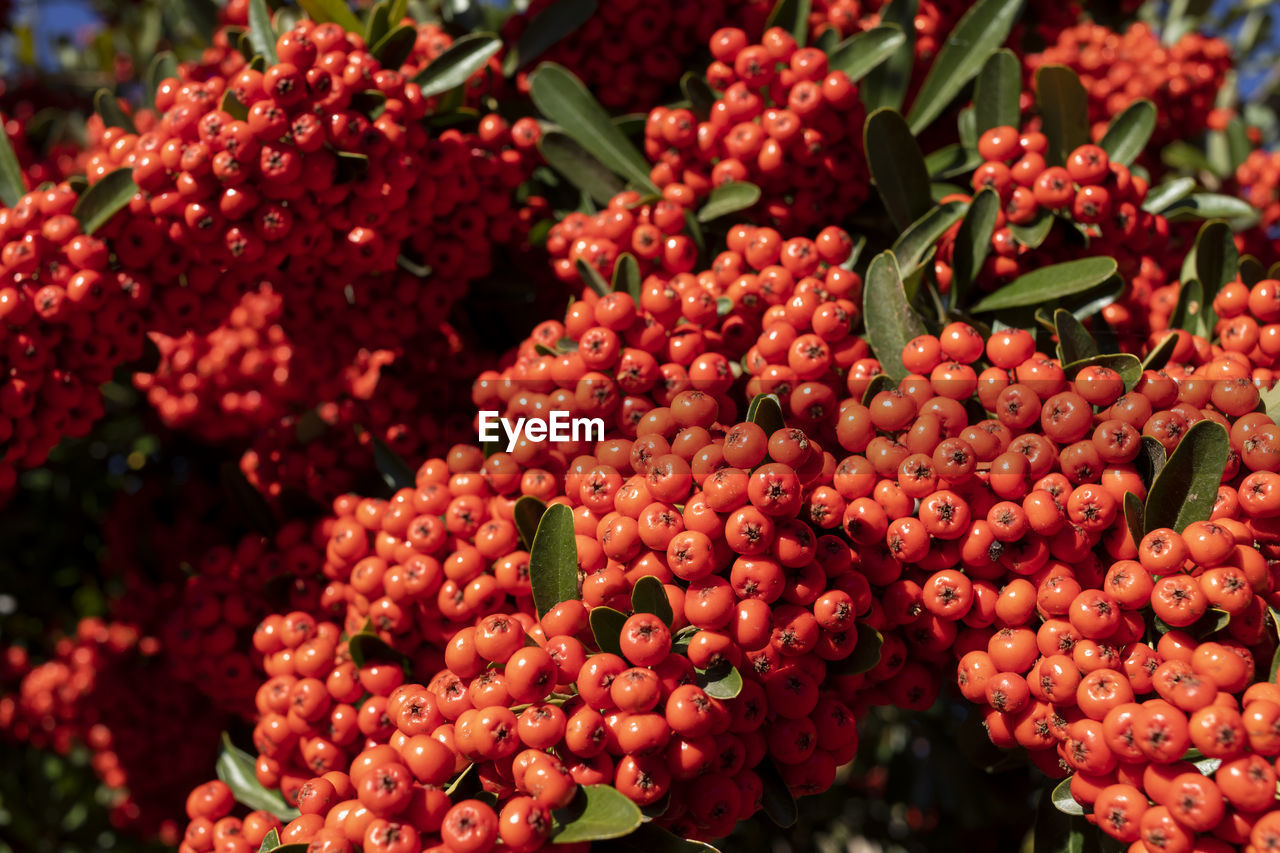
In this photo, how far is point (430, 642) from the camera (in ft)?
8.69

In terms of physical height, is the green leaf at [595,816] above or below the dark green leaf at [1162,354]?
above

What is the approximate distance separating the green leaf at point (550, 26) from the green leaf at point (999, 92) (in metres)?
1.44

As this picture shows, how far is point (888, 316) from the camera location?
2.47 metres

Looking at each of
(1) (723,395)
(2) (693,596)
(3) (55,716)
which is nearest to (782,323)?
(1) (723,395)

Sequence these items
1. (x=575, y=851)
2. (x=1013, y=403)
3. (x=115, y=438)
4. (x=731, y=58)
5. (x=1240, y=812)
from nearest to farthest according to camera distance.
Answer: (x=1240, y=812)
(x=575, y=851)
(x=1013, y=403)
(x=731, y=58)
(x=115, y=438)

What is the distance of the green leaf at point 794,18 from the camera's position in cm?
308

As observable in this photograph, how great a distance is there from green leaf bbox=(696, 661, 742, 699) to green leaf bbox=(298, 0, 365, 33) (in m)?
2.41

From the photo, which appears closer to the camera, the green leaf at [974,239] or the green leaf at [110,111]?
the green leaf at [974,239]

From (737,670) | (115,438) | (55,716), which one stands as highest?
(737,670)

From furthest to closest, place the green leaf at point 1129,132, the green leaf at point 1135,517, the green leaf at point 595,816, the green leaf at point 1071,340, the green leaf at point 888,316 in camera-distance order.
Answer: the green leaf at point 1129,132
the green leaf at point 888,316
the green leaf at point 1071,340
the green leaf at point 1135,517
the green leaf at point 595,816

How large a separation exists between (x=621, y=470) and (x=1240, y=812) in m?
1.54

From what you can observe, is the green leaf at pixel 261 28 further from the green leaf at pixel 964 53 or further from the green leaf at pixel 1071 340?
the green leaf at pixel 1071 340

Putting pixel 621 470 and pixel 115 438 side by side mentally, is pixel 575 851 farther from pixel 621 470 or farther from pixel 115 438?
pixel 115 438

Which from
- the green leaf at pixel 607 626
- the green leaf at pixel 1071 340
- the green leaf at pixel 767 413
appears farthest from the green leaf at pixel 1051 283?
the green leaf at pixel 607 626
